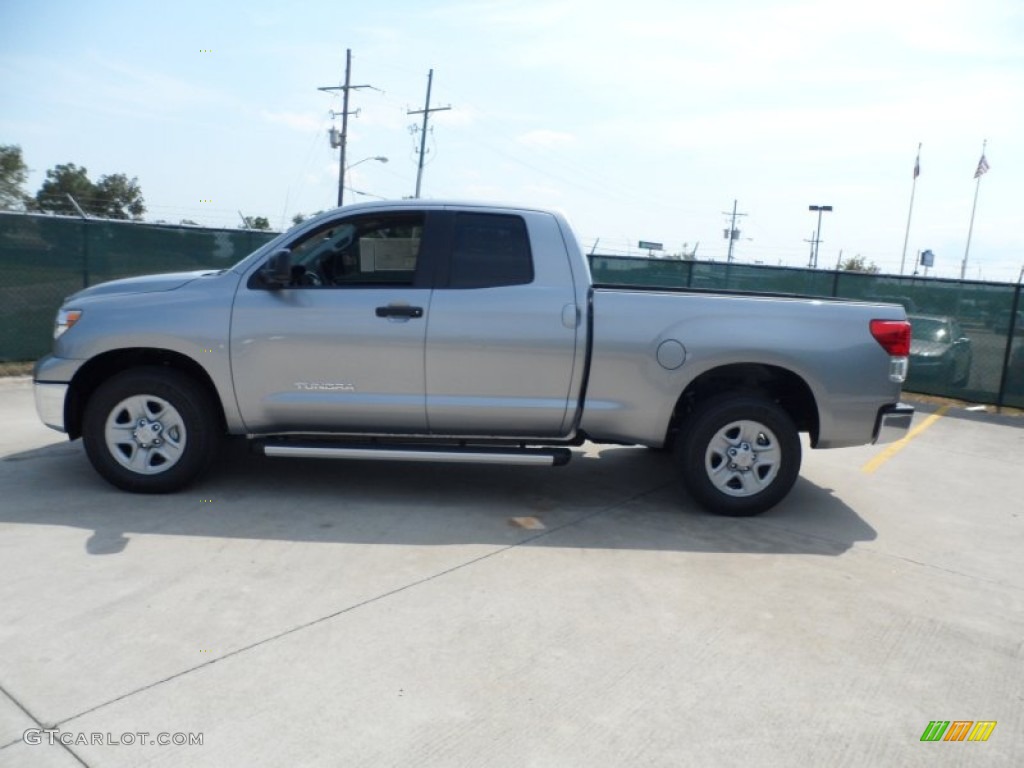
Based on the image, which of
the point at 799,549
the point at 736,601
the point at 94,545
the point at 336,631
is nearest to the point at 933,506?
the point at 799,549

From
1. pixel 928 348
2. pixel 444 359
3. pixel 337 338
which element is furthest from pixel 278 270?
pixel 928 348

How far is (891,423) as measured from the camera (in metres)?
5.62

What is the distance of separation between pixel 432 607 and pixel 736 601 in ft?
5.09

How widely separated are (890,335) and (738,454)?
125 centimetres

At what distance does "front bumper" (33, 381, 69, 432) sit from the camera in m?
5.43

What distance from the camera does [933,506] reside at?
6.41 meters

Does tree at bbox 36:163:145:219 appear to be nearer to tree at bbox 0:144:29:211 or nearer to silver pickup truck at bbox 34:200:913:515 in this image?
tree at bbox 0:144:29:211

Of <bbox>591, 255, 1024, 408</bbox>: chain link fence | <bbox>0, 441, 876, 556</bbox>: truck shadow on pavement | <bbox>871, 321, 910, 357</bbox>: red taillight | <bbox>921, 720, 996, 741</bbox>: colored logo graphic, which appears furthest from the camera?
<bbox>591, 255, 1024, 408</bbox>: chain link fence

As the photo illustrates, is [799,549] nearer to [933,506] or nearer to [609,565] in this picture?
[609,565]

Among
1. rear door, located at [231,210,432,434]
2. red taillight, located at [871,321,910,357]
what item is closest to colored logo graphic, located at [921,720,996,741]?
red taillight, located at [871,321,910,357]

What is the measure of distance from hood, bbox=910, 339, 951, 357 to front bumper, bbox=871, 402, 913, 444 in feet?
22.1

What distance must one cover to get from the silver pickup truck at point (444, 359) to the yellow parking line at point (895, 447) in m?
1.71

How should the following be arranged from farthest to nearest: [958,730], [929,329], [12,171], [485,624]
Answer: [12,171] < [929,329] < [485,624] < [958,730]

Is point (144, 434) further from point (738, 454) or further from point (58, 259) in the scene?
point (58, 259)
